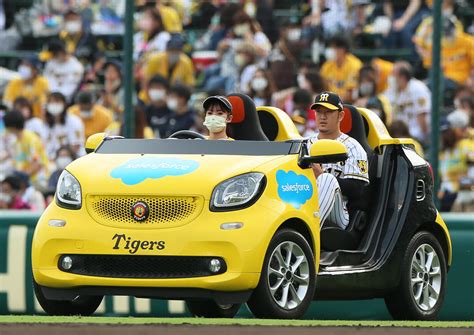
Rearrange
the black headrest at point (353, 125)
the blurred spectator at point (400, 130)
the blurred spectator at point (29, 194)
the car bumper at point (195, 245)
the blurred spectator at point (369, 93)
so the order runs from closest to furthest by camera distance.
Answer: the car bumper at point (195, 245) → the black headrest at point (353, 125) → the blurred spectator at point (29, 194) → the blurred spectator at point (400, 130) → the blurred spectator at point (369, 93)

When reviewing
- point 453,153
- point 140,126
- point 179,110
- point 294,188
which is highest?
point 294,188

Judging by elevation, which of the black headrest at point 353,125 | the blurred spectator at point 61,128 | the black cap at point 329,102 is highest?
the black cap at point 329,102

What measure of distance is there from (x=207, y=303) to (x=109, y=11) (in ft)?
17.4

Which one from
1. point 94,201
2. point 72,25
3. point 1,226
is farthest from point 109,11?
point 94,201

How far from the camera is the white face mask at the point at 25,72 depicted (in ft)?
44.0

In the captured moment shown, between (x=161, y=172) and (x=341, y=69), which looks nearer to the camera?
(x=161, y=172)

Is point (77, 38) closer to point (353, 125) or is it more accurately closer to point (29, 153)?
point (29, 153)

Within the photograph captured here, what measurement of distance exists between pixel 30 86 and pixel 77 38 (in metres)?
0.79

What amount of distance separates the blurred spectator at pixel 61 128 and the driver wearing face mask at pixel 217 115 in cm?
490

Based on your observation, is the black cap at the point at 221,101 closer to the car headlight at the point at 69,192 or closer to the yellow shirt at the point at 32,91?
the car headlight at the point at 69,192

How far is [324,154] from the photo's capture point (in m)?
7.33

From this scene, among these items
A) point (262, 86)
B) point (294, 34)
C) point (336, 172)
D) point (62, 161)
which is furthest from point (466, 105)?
point (336, 172)

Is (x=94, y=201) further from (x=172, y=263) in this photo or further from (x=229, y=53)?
(x=229, y=53)

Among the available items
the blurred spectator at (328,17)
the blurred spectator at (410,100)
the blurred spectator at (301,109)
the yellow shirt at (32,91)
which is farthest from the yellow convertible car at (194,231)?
the yellow shirt at (32,91)
